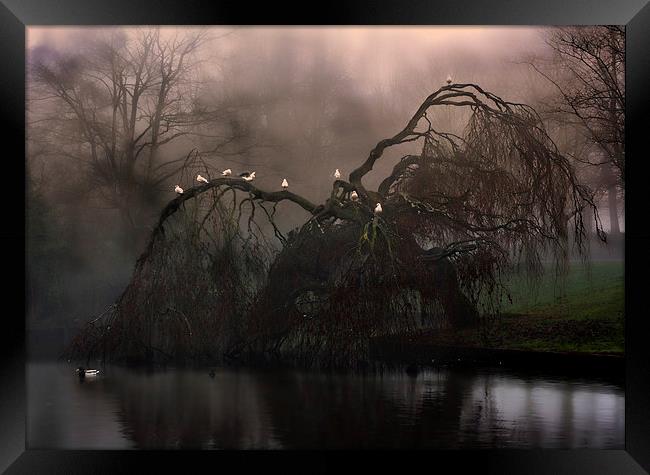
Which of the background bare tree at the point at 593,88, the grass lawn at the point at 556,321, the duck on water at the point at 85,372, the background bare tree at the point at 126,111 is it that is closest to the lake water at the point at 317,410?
the duck on water at the point at 85,372

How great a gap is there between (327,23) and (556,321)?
2339 mm

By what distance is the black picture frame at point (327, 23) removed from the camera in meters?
5.06

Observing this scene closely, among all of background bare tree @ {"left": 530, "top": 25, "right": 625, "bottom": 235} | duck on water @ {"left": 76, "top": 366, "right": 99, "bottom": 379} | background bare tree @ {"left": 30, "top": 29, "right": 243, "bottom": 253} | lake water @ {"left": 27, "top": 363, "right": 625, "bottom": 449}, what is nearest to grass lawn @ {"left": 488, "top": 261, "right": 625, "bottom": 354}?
lake water @ {"left": 27, "top": 363, "right": 625, "bottom": 449}

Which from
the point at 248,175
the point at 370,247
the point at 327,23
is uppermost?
the point at 327,23

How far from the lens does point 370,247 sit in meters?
5.44

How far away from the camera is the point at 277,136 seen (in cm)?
549

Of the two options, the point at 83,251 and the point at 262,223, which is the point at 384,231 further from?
the point at 83,251

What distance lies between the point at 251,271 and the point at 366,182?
3.05 feet

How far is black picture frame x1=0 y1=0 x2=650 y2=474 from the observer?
506 centimetres

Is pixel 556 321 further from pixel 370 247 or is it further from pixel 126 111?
pixel 126 111

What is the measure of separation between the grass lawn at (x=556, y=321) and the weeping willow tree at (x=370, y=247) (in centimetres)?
9

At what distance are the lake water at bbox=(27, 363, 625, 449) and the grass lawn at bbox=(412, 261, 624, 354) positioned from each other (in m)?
0.20

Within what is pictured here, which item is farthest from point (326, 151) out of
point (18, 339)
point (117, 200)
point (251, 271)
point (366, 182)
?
point (18, 339)

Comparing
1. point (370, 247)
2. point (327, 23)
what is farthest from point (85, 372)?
point (327, 23)
